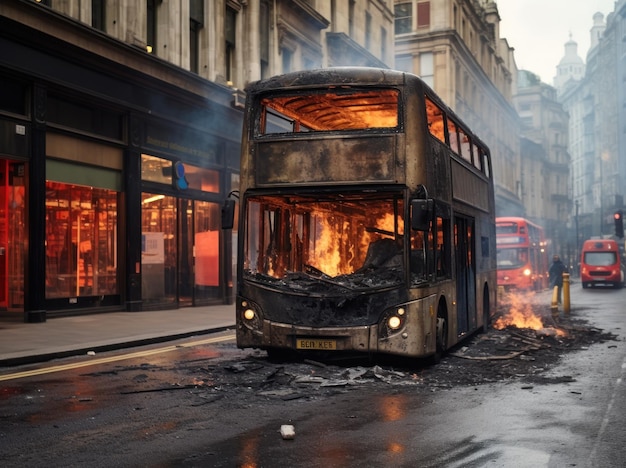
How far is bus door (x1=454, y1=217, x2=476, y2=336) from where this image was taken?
12984mm

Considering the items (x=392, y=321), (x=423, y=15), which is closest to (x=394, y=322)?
(x=392, y=321)

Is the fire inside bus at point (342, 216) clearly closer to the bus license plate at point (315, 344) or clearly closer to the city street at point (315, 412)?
the bus license plate at point (315, 344)

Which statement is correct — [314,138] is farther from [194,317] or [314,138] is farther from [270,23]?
[270,23]

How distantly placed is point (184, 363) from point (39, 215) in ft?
25.5

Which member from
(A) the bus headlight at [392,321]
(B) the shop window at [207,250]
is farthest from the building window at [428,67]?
(A) the bus headlight at [392,321]

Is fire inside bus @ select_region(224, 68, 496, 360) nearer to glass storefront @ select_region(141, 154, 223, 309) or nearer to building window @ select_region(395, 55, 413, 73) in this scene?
glass storefront @ select_region(141, 154, 223, 309)

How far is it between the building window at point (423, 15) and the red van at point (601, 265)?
18916mm

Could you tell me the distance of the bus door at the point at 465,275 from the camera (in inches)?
511

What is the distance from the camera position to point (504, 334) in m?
15.6

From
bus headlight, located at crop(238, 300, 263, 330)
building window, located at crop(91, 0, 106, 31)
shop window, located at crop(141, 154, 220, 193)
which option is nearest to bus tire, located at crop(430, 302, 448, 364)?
bus headlight, located at crop(238, 300, 263, 330)

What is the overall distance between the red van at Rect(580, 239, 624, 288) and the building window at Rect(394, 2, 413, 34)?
19.9m

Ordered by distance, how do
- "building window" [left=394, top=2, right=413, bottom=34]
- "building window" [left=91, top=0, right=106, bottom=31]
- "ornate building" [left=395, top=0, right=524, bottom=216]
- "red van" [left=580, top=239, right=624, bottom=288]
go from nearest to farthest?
"building window" [left=91, top=0, right=106, bottom=31] → "red van" [left=580, top=239, right=624, bottom=288] → "ornate building" [left=395, top=0, right=524, bottom=216] → "building window" [left=394, top=2, right=413, bottom=34]

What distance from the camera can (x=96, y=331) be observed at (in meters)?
15.5

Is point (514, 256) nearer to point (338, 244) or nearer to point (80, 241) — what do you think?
point (80, 241)
